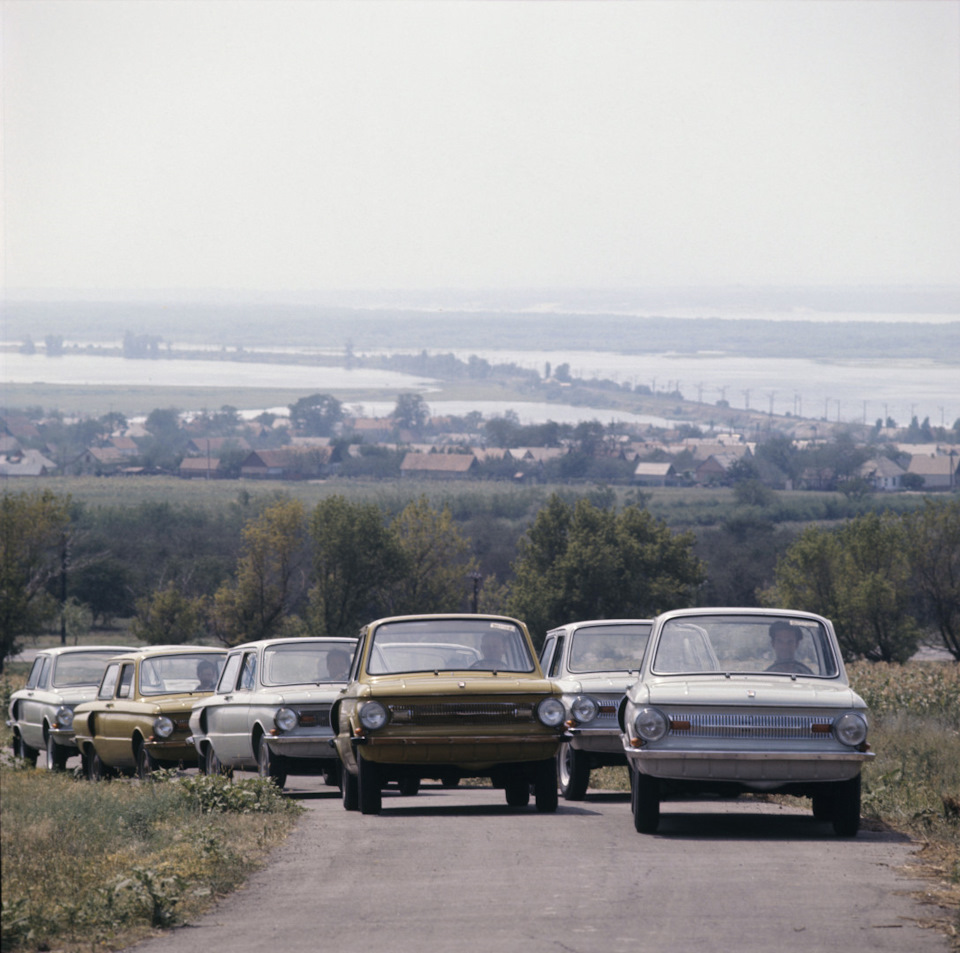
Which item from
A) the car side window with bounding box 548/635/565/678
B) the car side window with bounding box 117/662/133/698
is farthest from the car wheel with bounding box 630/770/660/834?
the car side window with bounding box 117/662/133/698

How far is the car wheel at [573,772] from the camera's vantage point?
49.5 feet

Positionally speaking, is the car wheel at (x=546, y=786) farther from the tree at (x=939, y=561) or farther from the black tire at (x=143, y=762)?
the tree at (x=939, y=561)

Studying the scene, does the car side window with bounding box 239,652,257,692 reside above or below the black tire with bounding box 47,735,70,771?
above

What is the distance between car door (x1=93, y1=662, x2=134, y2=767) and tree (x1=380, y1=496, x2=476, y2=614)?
83173 millimetres

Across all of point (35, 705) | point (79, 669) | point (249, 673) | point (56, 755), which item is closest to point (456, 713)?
point (249, 673)

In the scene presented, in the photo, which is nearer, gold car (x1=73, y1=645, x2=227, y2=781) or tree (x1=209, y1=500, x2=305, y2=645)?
gold car (x1=73, y1=645, x2=227, y2=781)

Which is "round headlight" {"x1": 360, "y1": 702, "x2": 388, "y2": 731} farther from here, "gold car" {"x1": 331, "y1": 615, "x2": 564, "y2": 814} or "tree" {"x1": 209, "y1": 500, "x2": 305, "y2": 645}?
"tree" {"x1": 209, "y1": 500, "x2": 305, "y2": 645}

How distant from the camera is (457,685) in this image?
1263cm

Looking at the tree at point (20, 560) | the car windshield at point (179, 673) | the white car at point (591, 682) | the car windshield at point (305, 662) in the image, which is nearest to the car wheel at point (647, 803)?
the white car at point (591, 682)

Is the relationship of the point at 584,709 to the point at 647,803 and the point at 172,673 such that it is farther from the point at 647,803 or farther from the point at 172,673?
the point at 172,673

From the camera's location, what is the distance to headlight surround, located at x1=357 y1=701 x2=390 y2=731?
40.9 ft

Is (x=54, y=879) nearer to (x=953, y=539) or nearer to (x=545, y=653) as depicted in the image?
(x=545, y=653)

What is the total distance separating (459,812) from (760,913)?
563cm

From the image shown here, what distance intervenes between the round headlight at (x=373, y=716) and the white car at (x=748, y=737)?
6.83ft
